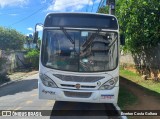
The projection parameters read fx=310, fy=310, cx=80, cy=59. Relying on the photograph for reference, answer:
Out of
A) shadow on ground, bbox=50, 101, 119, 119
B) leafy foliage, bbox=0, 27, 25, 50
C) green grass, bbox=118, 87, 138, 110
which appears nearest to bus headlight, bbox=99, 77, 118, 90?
shadow on ground, bbox=50, 101, 119, 119

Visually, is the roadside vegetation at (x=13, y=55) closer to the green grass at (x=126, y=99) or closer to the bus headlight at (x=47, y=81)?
the green grass at (x=126, y=99)

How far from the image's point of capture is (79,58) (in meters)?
9.73

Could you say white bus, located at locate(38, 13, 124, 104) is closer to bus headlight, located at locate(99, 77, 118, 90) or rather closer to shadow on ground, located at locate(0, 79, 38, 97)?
bus headlight, located at locate(99, 77, 118, 90)

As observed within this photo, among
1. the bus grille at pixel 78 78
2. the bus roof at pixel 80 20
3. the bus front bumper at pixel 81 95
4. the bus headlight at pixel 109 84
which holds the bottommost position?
the bus front bumper at pixel 81 95

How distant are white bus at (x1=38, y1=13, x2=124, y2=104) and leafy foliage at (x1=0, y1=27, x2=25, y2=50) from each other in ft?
128

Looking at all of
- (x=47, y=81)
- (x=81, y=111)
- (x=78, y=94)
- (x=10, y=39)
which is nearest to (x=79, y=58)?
(x=78, y=94)

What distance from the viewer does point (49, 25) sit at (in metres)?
9.98

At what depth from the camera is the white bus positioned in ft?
31.2

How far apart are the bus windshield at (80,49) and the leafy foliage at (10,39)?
1537 inches

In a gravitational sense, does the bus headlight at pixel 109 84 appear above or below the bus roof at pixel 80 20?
below

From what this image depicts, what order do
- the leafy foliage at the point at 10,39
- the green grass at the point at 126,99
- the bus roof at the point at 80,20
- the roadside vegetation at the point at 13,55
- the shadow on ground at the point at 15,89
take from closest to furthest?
1. the bus roof at the point at 80,20
2. the green grass at the point at 126,99
3. the shadow on ground at the point at 15,89
4. the roadside vegetation at the point at 13,55
5. the leafy foliage at the point at 10,39

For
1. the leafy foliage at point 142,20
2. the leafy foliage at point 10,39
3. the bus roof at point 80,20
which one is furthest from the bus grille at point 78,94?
the leafy foliage at point 10,39

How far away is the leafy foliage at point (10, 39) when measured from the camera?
4800 cm

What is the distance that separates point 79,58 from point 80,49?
291 millimetres
